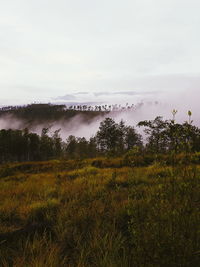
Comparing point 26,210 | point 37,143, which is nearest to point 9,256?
point 26,210

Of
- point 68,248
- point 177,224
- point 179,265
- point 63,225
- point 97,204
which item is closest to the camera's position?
point 179,265

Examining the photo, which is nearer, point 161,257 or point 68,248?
point 161,257

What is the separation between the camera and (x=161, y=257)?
1596 mm

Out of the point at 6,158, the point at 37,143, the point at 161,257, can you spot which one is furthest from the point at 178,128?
the point at 6,158

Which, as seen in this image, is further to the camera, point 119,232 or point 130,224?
point 119,232

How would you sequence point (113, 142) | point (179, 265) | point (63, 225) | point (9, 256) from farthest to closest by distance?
point (113, 142) < point (63, 225) < point (9, 256) < point (179, 265)

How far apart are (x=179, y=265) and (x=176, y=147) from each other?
0.95 metres

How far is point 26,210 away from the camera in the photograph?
3.75 meters

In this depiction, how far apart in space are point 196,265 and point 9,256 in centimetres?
195

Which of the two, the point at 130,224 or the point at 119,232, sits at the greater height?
the point at 130,224

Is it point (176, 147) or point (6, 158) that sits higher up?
point (176, 147)

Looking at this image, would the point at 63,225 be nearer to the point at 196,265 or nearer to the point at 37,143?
the point at 196,265

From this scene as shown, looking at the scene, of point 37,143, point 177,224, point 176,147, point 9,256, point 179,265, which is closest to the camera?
point 179,265

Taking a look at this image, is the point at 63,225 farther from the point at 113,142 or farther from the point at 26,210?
the point at 113,142
